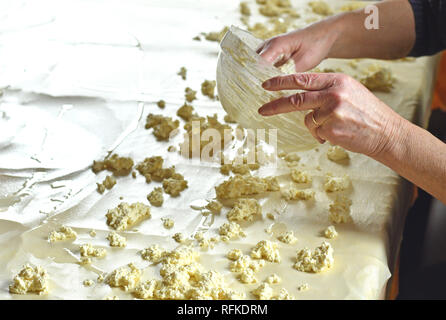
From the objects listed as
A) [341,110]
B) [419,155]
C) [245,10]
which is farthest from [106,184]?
[245,10]

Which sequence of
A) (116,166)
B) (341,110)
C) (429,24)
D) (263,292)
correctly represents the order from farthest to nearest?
(429,24), (116,166), (341,110), (263,292)

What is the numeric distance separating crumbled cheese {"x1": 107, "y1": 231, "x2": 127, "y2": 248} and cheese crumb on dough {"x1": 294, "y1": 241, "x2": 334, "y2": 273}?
31 cm

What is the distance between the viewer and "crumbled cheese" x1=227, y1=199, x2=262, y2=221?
1.06 meters

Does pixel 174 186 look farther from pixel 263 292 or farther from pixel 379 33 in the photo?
pixel 379 33

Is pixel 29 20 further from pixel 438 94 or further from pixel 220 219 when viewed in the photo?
pixel 438 94

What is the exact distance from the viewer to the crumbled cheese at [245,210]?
106 cm

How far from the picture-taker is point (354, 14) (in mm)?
1422

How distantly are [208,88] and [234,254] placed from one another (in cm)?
65

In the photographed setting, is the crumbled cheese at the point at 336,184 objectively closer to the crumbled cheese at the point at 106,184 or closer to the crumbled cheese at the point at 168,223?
the crumbled cheese at the point at 168,223

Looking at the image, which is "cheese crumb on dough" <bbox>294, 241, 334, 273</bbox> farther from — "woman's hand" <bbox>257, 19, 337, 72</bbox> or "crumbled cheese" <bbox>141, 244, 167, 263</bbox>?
"woman's hand" <bbox>257, 19, 337, 72</bbox>

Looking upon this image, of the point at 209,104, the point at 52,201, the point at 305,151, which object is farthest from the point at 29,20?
the point at 305,151

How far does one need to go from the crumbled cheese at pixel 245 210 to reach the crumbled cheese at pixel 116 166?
274mm

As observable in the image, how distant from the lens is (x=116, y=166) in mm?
1204

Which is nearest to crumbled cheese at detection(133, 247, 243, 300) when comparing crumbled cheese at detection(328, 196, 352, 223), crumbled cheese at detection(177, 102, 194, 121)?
crumbled cheese at detection(328, 196, 352, 223)
